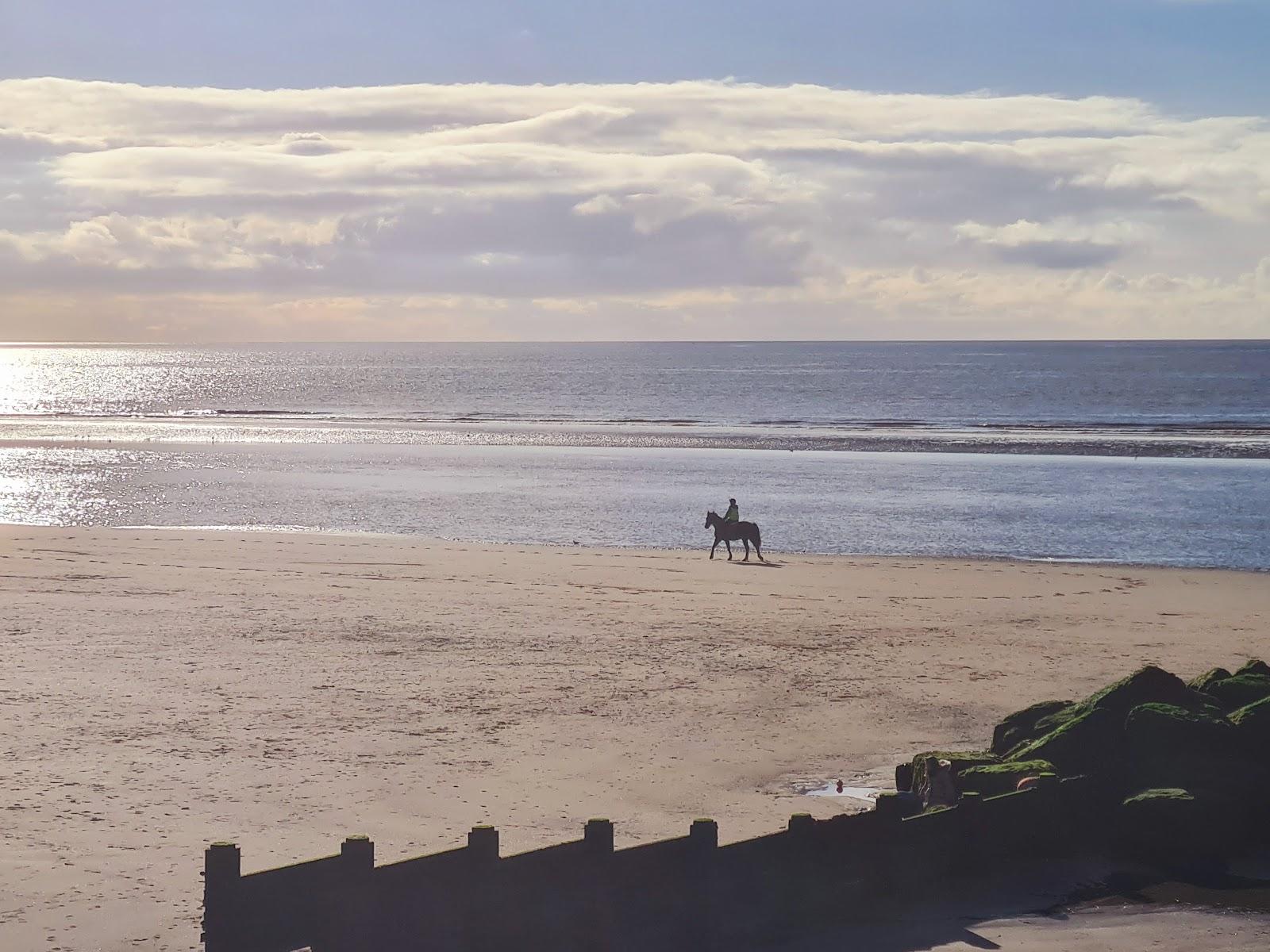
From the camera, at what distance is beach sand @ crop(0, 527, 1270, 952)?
11102mm

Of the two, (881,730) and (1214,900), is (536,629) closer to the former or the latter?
(881,730)

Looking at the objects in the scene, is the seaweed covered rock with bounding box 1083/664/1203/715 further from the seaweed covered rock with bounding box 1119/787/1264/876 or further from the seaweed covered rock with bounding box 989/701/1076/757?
the seaweed covered rock with bounding box 1119/787/1264/876

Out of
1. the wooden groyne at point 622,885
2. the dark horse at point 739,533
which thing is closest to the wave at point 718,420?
the dark horse at point 739,533

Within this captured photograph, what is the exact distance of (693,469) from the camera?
2122 inches

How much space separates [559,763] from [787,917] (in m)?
4.33

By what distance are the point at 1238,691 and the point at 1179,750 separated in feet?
5.62

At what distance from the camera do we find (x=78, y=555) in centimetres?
2789

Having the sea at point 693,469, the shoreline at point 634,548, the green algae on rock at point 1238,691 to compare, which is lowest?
the green algae on rock at point 1238,691

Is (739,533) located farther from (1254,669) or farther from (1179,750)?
(1179,750)

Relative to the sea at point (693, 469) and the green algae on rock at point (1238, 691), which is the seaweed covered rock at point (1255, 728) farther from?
the sea at point (693, 469)

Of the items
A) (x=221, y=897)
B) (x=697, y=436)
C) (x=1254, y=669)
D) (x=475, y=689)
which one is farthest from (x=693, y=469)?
(x=221, y=897)

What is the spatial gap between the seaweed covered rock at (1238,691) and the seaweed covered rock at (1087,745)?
1.48 meters

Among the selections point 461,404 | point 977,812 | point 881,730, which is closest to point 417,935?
point 977,812

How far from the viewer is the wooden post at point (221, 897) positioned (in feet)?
26.5
